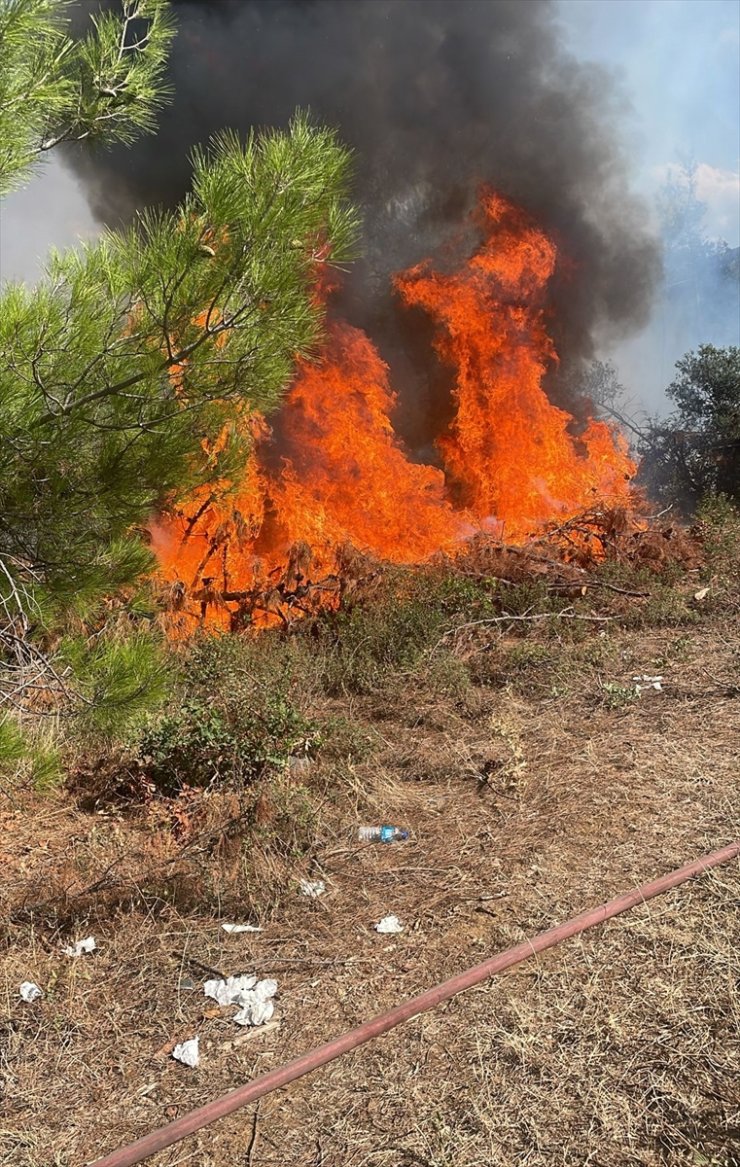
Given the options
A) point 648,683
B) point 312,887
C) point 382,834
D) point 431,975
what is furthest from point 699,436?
point 431,975

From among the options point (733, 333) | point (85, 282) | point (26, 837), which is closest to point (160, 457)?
point (85, 282)

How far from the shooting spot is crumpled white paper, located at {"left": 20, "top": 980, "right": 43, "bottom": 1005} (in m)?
3.15

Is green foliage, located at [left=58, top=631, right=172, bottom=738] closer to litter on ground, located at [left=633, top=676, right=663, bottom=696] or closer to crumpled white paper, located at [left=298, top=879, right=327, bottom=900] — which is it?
crumpled white paper, located at [left=298, top=879, right=327, bottom=900]

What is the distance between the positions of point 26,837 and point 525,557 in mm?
5682

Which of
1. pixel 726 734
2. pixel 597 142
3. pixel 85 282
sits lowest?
pixel 726 734

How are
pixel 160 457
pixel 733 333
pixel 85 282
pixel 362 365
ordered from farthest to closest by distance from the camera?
1. pixel 733 333
2. pixel 362 365
3. pixel 160 457
4. pixel 85 282

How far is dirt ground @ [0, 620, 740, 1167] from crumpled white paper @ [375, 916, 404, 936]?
0.04 meters

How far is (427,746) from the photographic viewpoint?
5.48m

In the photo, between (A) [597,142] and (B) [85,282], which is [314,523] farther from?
(A) [597,142]

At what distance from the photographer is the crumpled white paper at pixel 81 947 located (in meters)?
3.42

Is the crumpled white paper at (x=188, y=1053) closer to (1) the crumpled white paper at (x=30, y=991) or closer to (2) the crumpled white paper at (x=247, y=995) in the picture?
(2) the crumpled white paper at (x=247, y=995)

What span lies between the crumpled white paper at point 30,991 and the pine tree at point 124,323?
1.11m

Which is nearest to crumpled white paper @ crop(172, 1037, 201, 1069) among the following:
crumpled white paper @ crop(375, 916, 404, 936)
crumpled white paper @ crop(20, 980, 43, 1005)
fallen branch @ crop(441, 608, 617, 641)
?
crumpled white paper @ crop(20, 980, 43, 1005)

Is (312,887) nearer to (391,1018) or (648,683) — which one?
(391,1018)
